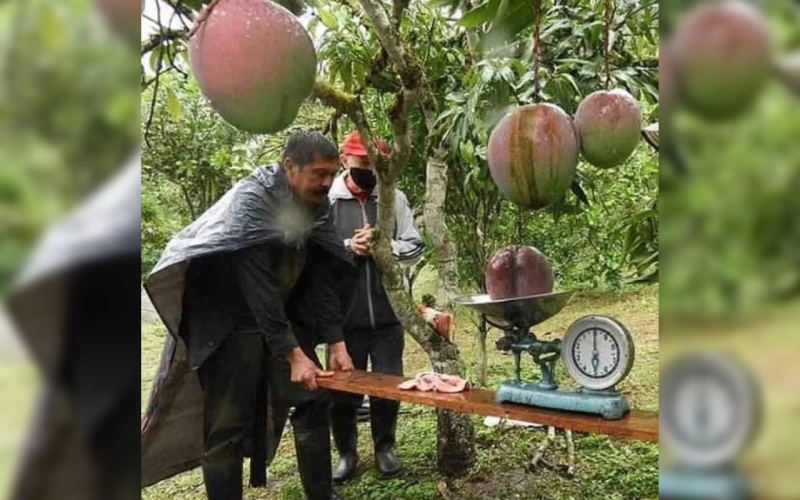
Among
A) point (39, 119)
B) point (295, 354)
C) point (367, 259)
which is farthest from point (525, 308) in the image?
point (39, 119)

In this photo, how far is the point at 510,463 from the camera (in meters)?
1.94

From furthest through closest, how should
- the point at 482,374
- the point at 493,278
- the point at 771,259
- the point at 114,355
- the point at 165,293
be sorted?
the point at 482,374
the point at 165,293
the point at 493,278
the point at 114,355
the point at 771,259

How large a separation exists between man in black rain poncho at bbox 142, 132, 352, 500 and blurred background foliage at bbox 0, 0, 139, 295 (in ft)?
3.70

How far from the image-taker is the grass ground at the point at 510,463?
5.82 ft

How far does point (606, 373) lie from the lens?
103 cm

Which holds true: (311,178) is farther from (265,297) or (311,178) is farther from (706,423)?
(706,423)

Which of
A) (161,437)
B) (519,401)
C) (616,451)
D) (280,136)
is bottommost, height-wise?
(616,451)

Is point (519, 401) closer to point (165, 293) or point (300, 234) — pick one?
point (300, 234)

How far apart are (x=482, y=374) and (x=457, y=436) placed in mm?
260

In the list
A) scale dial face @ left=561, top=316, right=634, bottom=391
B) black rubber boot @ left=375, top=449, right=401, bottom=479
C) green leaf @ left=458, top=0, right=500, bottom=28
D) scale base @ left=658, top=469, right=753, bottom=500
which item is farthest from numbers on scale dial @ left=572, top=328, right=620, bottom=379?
black rubber boot @ left=375, top=449, right=401, bottom=479

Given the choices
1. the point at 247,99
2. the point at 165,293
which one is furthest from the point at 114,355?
the point at 165,293

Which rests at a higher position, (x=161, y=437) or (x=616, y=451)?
(x=161, y=437)

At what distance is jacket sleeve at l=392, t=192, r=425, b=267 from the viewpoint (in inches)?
69.1

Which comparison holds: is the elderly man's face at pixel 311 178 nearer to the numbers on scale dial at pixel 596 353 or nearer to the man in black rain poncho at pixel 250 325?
the man in black rain poncho at pixel 250 325
